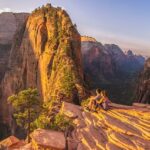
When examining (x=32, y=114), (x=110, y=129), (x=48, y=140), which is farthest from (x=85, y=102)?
(x=48, y=140)

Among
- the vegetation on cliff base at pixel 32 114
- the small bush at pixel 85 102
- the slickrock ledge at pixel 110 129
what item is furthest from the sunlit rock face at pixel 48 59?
the vegetation on cliff base at pixel 32 114

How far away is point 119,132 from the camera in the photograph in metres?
44.8

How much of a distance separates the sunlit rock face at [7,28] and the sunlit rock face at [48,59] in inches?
1500

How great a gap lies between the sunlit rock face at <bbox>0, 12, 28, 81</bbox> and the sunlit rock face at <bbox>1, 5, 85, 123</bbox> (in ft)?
125

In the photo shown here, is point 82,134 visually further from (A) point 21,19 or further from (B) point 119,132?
(A) point 21,19

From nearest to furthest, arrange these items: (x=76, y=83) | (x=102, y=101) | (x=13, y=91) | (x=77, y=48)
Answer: (x=102, y=101), (x=76, y=83), (x=77, y=48), (x=13, y=91)

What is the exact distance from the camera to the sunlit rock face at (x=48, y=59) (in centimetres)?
7088

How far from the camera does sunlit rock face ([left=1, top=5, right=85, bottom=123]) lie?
233 feet

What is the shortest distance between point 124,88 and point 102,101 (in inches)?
4294

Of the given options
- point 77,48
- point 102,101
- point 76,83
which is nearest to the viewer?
point 102,101

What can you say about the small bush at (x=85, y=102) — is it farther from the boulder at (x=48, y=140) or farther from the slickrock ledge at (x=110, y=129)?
the boulder at (x=48, y=140)

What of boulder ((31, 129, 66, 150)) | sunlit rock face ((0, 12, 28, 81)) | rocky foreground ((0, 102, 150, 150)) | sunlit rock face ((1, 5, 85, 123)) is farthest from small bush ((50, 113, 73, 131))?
sunlit rock face ((0, 12, 28, 81))

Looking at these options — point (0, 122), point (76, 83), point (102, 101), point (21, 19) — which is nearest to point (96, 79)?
point (21, 19)

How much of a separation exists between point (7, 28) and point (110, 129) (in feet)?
409
